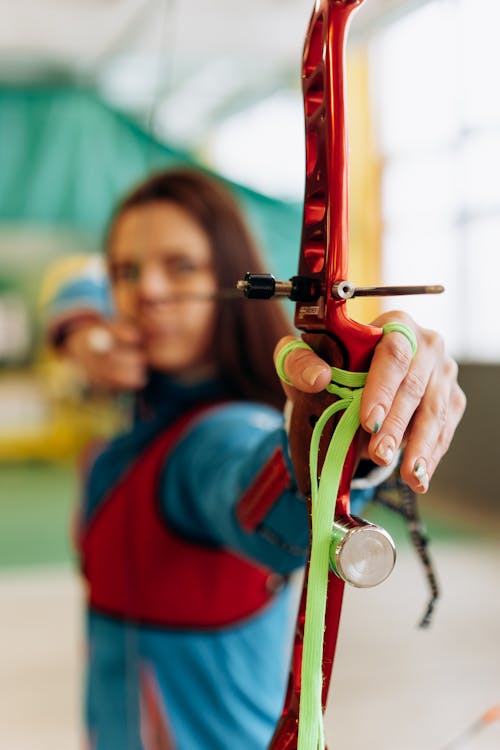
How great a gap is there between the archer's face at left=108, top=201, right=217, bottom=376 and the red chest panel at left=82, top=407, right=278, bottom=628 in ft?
0.18

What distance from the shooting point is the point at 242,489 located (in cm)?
40

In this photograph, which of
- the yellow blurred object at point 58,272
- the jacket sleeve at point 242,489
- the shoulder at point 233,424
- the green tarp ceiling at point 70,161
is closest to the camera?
the jacket sleeve at point 242,489

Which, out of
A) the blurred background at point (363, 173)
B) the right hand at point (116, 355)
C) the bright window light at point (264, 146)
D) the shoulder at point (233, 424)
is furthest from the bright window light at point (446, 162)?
the right hand at point (116, 355)

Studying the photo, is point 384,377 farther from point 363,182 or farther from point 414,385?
point 363,182

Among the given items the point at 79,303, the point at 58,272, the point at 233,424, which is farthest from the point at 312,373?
the point at 58,272

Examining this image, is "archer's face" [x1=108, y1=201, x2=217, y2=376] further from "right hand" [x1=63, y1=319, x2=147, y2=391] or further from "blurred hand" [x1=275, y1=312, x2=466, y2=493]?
"blurred hand" [x1=275, y1=312, x2=466, y2=493]

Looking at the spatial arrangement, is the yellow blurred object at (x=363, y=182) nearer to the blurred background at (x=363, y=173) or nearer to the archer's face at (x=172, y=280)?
the blurred background at (x=363, y=173)

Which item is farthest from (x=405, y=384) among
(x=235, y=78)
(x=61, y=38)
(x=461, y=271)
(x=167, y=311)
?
(x=61, y=38)

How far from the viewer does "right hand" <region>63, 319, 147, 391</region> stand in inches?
29.6

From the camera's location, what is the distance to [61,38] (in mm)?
1064

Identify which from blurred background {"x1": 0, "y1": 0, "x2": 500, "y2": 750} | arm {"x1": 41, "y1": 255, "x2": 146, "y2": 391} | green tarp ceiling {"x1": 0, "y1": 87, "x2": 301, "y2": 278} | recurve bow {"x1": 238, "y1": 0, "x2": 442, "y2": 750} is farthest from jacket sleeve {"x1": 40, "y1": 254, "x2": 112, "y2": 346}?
recurve bow {"x1": 238, "y1": 0, "x2": 442, "y2": 750}

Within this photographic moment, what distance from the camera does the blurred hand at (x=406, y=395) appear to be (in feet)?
0.69

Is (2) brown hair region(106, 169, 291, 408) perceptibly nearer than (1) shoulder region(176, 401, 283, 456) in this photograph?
No

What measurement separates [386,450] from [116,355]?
58cm
